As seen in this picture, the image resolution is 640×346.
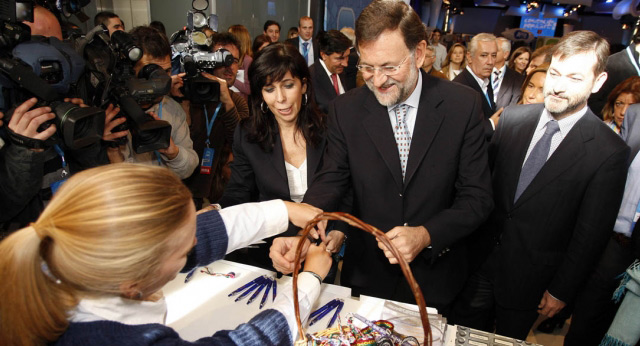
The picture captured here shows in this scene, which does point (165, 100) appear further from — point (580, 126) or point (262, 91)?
point (580, 126)

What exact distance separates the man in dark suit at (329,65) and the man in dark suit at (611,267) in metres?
2.52

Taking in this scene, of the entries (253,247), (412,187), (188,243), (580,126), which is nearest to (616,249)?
(580,126)

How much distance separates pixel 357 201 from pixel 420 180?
0.28 meters

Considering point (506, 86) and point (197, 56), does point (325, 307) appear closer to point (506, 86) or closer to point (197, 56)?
point (197, 56)

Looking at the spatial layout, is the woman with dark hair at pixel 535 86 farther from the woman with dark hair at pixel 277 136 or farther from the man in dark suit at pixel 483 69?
the woman with dark hair at pixel 277 136

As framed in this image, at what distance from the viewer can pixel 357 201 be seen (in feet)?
5.48

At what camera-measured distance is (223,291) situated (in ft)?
4.57

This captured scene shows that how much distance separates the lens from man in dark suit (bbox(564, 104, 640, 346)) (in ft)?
6.21

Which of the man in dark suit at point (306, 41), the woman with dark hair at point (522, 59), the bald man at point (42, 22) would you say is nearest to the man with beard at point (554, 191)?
the bald man at point (42, 22)

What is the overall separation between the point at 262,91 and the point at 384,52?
0.73 metres

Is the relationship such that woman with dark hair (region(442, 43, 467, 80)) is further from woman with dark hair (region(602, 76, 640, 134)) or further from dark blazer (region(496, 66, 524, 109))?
woman with dark hair (region(602, 76, 640, 134))

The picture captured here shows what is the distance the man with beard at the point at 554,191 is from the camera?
62.9 inches

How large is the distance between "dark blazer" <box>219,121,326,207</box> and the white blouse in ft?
0.11

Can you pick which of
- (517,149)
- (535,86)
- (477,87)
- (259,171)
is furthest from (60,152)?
(477,87)
